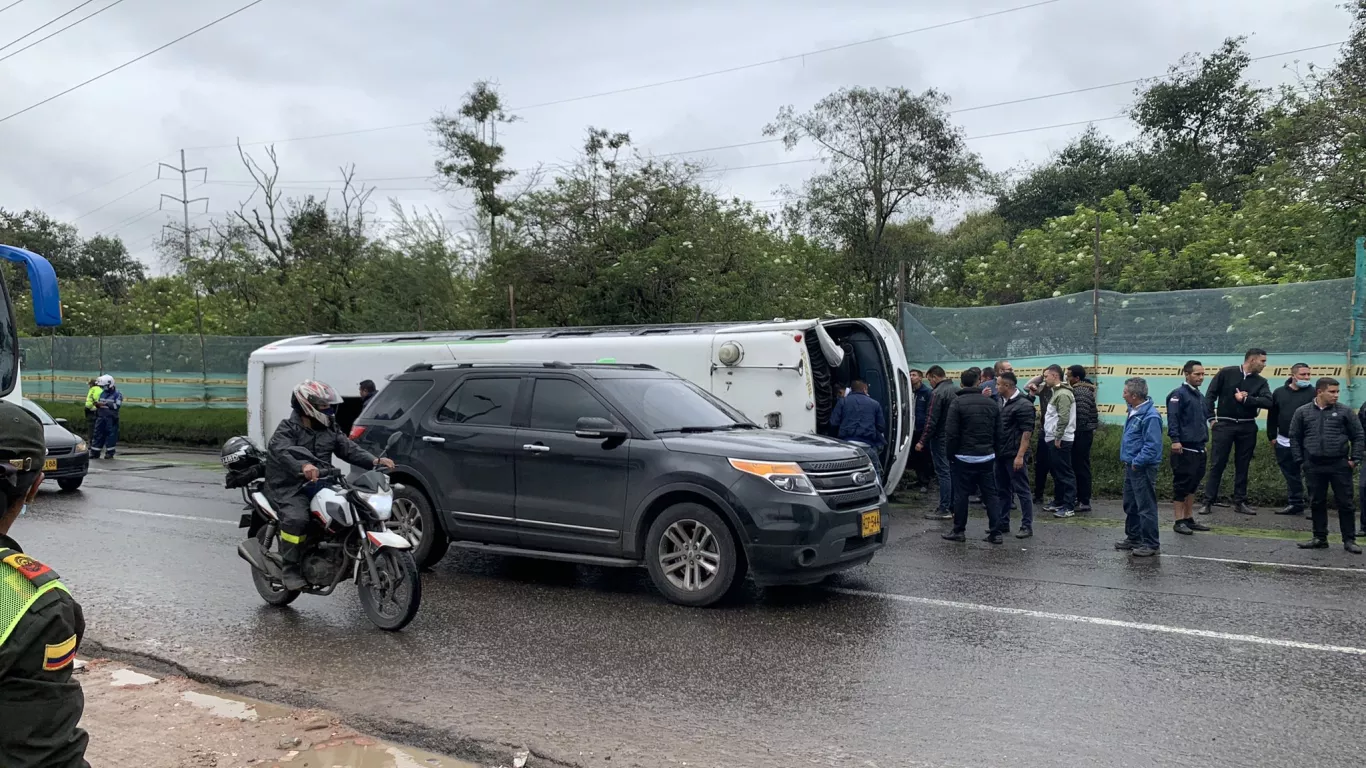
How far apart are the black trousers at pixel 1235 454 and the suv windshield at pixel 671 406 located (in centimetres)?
635

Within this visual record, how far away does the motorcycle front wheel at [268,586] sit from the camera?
7.34 meters

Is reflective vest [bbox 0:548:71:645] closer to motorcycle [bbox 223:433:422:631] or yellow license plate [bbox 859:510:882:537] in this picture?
motorcycle [bbox 223:433:422:631]

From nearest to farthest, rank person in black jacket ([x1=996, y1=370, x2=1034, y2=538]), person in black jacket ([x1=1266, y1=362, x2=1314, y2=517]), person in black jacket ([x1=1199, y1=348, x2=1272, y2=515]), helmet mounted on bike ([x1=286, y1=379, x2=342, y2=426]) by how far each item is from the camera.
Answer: helmet mounted on bike ([x1=286, y1=379, x2=342, y2=426])
person in black jacket ([x1=996, y1=370, x2=1034, y2=538])
person in black jacket ([x1=1266, y1=362, x2=1314, y2=517])
person in black jacket ([x1=1199, y1=348, x2=1272, y2=515])

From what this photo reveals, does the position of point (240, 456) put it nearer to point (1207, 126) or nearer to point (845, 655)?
point (845, 655)

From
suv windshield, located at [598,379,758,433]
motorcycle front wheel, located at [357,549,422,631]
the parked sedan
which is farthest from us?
the parked sedan

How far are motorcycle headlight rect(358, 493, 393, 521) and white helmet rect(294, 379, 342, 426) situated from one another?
823 mm

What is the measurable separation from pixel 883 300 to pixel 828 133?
5.06m

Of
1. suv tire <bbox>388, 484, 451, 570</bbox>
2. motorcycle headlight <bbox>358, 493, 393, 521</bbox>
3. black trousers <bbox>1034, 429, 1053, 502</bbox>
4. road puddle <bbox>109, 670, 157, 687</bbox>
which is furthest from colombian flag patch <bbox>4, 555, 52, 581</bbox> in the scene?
black trousers <bbox>1034, 429, 1053, 502</bbox>

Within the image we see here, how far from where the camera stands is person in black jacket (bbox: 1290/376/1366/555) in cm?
940

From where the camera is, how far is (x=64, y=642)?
2162 mm

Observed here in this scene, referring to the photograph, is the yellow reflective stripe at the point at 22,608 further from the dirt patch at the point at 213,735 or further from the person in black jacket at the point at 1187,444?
the person in black jacket at the point at 1187,444

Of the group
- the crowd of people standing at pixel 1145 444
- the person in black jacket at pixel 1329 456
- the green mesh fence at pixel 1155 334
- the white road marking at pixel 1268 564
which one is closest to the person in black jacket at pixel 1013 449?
the crowd of people standing at pixel 1145 444

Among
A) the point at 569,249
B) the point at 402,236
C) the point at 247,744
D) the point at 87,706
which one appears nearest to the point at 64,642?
the point at 247,744

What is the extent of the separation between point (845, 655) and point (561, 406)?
313cm
